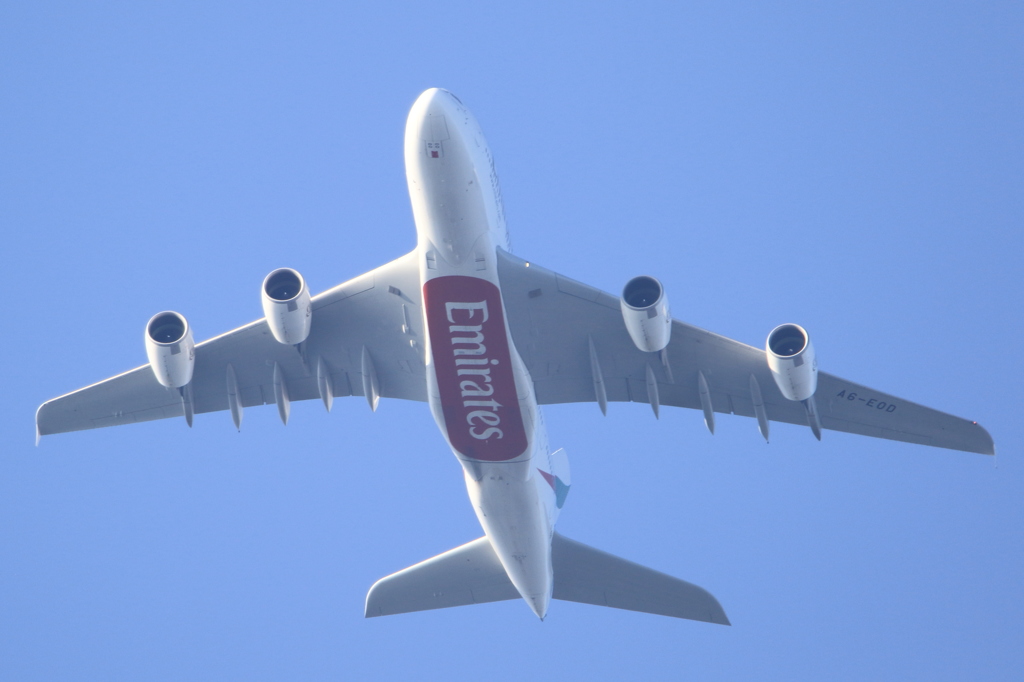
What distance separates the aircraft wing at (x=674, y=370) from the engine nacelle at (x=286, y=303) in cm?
417

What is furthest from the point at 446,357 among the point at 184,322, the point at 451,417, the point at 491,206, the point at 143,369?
the point at 143,369

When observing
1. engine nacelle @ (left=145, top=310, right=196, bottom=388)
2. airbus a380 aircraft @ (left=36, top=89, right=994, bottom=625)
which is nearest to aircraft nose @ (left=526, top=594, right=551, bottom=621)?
airbus a380 aircraft @ (left=36, top=89, right=994, bottom=625)

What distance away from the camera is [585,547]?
92.9 feet

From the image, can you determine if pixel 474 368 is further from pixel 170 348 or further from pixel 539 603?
pixel 539 603

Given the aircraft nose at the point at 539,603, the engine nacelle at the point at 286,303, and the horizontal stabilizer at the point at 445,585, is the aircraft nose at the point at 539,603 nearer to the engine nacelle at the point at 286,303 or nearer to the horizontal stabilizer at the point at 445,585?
the horizontal stabilizer at the point at 445,585

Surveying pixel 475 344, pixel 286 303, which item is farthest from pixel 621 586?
pixel 286 303

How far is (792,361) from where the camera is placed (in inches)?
904

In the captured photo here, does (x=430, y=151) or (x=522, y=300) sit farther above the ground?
(x=430, y=151)

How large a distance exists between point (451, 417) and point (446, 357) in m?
1.49

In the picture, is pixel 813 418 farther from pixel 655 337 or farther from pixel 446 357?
pixel 446 357

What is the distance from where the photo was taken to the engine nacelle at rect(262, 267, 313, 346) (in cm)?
2352

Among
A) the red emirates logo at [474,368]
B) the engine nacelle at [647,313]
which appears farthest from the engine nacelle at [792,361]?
the red emirates logo at [474,368]

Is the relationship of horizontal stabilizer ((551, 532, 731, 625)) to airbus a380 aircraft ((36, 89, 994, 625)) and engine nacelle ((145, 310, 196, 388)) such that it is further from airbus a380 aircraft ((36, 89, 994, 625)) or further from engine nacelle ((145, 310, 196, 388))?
engine nacelle ((145, 310, 196, 388))

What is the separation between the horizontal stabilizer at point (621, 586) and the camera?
27328 millimetres
